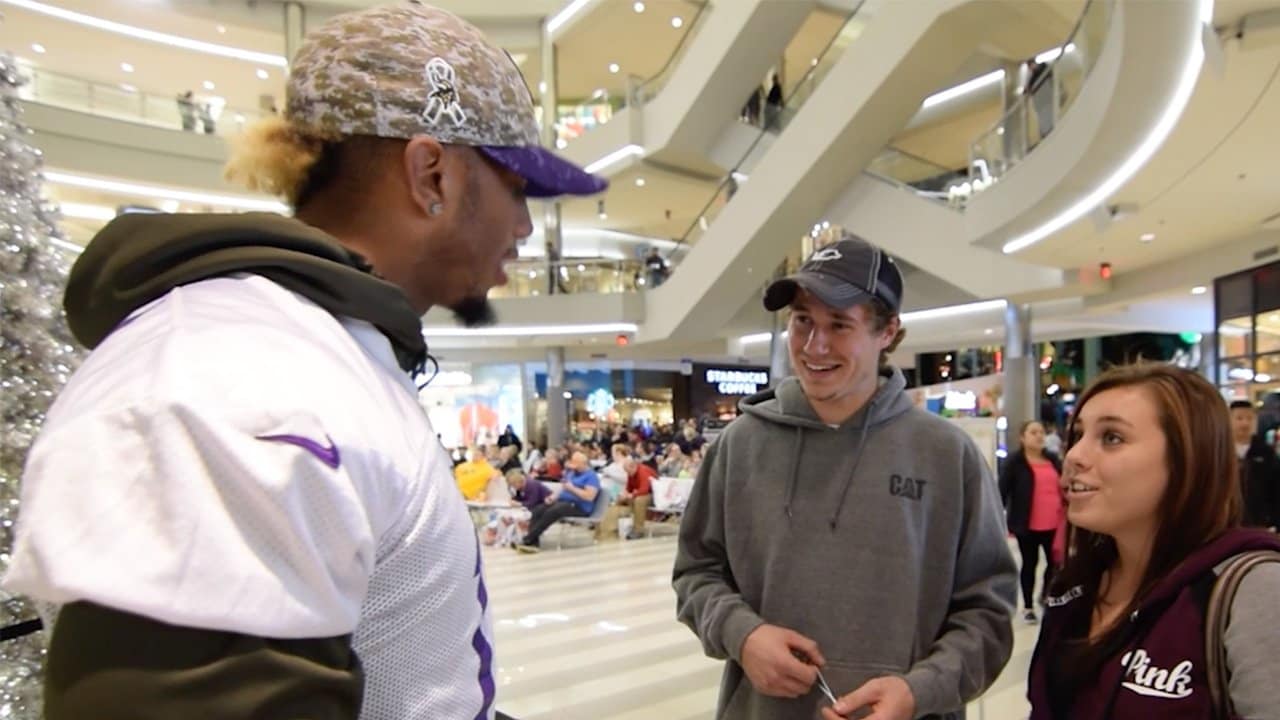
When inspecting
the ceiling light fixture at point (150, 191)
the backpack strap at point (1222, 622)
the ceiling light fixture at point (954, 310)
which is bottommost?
the backpack strap at point (1222, 622)

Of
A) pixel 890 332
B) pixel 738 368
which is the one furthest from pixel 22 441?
pixel 738 368

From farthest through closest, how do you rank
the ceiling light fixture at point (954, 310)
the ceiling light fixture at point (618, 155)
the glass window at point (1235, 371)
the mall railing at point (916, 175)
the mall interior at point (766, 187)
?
the ceiling light fixture at point (618, 155), the ceiling light fixture at point (954, 310), the mall railing at point (916, 175), the glass window at point (1235, 371), the mall interior at point (766, 187)

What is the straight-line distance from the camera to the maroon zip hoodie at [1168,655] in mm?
1306

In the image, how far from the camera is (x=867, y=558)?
5.37 feet

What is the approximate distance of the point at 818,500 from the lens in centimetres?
171

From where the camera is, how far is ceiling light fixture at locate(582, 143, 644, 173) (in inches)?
624

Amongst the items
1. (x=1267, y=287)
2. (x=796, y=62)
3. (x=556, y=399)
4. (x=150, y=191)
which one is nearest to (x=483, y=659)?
(x=1267, y=287)

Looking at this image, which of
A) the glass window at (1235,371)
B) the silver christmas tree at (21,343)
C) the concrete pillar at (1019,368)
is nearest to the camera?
the silver christmas tree at (21,343)

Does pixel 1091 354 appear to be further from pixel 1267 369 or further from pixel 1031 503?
pixel 1031 503

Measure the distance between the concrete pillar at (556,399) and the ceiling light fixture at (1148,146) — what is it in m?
13.5

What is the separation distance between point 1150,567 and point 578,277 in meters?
15.0

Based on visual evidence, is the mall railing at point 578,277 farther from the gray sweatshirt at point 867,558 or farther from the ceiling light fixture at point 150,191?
the gray sweatshirt at point 867,558

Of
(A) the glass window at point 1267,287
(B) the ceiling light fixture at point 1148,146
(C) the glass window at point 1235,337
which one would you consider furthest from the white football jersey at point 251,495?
(C) the glass window at point 1235,337

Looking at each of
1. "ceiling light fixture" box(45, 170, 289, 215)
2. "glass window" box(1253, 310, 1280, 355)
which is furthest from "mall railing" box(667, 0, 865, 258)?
"ceiling light fixture" box(45, 170, 289, 215)
